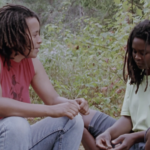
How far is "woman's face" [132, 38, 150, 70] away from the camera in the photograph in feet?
5.60

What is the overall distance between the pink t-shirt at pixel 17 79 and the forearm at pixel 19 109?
163 millimetres

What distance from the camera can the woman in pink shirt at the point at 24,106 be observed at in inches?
56.2

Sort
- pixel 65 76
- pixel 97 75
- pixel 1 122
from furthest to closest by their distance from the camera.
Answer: pixel 65 76, pixel 97 75, pixel 1 122

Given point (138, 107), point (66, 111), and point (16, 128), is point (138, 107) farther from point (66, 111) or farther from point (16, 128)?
point (16, 128)

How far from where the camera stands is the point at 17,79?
5.70ft

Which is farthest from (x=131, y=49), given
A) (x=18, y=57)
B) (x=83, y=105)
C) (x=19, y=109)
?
(x=19, y=109)

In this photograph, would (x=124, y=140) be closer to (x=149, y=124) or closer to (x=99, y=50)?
(x=149, y=124)

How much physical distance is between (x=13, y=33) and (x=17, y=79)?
0.30 m

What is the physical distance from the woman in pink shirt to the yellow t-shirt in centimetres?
29

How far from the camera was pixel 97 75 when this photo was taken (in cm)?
370

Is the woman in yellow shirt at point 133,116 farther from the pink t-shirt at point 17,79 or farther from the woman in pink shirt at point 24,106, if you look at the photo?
the pink t-shirt at point 17,79

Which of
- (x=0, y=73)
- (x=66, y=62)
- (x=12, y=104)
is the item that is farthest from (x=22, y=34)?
(x=66, y=62)

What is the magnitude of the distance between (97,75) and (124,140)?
6.90 feet

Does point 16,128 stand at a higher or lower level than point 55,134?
higher
